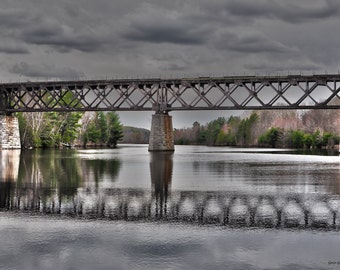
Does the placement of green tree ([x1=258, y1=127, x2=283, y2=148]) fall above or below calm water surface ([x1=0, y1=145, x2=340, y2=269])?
above

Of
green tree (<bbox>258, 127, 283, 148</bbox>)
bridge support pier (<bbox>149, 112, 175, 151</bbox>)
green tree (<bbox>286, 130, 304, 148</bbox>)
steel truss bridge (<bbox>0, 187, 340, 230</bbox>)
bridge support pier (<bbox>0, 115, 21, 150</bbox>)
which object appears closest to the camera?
steel truss bridge (<bbox>0, 187, 340, 230</bbox>)

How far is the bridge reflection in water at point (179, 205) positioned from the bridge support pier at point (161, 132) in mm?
65718

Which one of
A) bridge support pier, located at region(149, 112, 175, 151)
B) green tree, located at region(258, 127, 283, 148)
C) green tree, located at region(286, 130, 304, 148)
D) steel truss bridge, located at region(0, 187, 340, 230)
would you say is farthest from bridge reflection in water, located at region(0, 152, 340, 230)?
green tree, located at region(258, 127, 283, 148)

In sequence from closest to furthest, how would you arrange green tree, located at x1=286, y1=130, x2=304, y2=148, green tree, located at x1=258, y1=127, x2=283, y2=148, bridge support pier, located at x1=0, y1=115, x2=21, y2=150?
bridge support pier, located at x1=0, y1=115, x2=21, y2=150
green tree, located at x1=286, y1=130, x2=304, y2=148
green tree, located at x1=258, y1=127, x2=283, y2=148

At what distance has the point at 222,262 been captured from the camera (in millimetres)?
11211

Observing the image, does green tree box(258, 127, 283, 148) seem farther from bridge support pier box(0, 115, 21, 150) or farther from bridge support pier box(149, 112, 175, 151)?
bridge support pier box(0, 115, 21, 150)

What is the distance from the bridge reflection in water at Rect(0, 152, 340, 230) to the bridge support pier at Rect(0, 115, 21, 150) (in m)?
79.5

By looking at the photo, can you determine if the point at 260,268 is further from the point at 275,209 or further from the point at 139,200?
the point at 139,200

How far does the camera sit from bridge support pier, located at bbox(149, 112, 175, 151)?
299ft

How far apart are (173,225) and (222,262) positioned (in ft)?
13.0

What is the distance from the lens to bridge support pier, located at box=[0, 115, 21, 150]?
101 meters

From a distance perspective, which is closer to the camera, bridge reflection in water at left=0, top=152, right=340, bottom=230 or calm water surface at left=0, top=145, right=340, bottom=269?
calm water surface at left=0, top=145, right=340, bottom=269

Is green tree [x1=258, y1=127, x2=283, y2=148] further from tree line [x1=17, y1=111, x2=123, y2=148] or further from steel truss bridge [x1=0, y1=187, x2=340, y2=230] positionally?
steel truss bridge [x1=0, y1=187, x2=340, y2=230]

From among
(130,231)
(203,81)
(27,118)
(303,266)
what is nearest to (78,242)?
(130,231)
